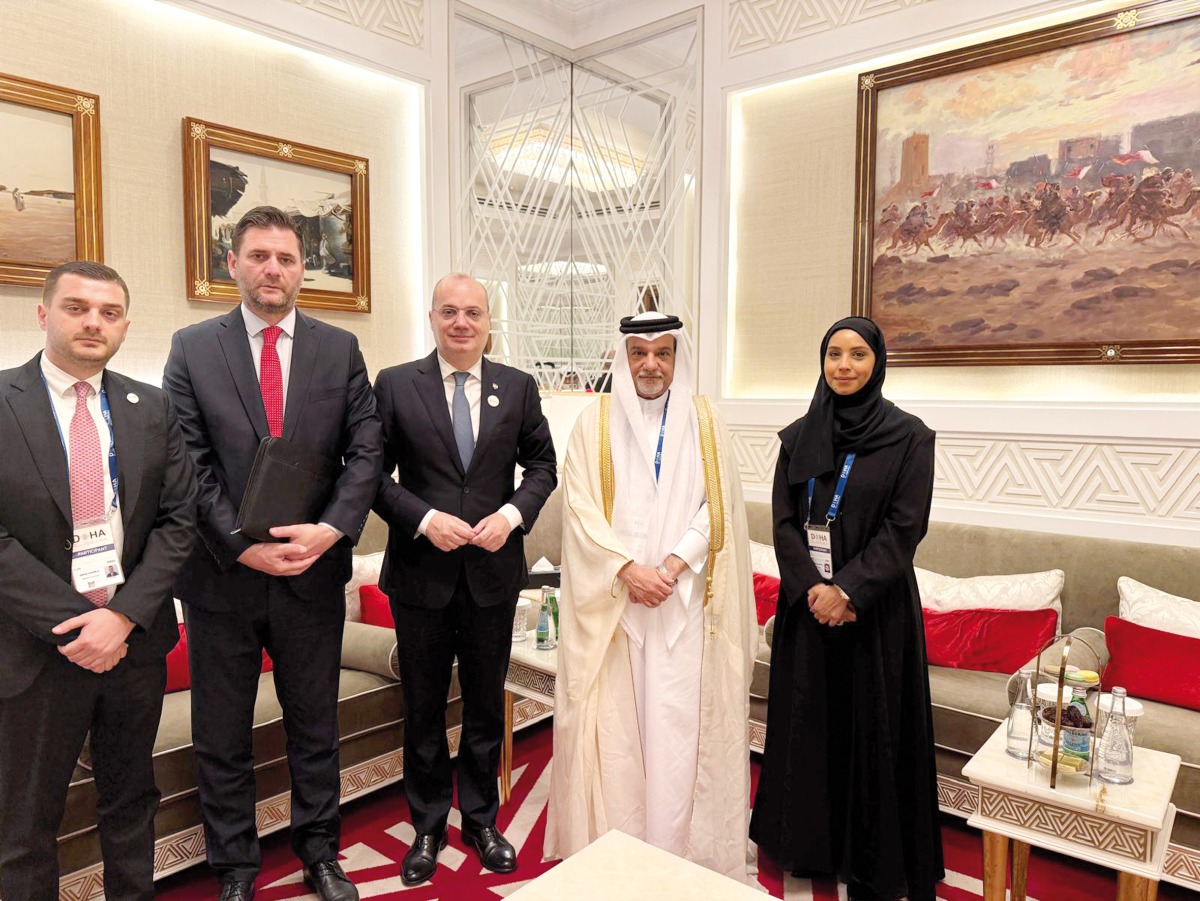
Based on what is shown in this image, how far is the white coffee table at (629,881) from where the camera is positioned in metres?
1.65

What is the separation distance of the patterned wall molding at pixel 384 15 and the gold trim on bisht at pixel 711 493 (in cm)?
280

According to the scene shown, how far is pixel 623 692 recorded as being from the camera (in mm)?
2496

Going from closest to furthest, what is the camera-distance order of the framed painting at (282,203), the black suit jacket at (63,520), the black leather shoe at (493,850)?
the black suit jacket at (63,520)
the black leather shoe at (493,850)
the framed painting at (282,203)

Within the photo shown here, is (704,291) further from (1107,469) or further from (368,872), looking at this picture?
(368,872)

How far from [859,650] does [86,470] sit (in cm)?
209

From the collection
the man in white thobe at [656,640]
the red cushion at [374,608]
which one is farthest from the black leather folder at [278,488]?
the red cushion at [374,608]

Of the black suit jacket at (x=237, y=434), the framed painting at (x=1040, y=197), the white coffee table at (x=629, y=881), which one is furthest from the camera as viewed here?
the framed painting at (x=1040, y=197)

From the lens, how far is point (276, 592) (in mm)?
2252

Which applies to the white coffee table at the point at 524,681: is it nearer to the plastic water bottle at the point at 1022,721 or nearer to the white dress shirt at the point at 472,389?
the white dress shirt at the point at 472,389

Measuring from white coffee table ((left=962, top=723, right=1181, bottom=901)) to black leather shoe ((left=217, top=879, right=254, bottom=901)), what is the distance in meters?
1.95

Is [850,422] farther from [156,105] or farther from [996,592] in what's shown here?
[156,105]

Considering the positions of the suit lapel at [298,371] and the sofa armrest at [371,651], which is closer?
the suit lapel at [298,371]

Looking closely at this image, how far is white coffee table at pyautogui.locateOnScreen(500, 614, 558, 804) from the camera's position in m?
2.96

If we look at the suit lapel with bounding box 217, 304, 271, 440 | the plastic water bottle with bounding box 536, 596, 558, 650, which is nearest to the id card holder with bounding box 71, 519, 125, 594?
the suit lapel with bounding box 217, 304, 271, 440
